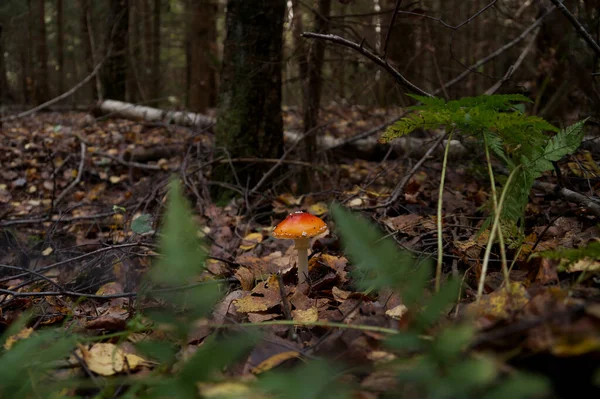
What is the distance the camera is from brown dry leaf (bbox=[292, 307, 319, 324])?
5.56ft

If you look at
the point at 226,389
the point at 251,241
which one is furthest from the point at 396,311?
the point at 251,241

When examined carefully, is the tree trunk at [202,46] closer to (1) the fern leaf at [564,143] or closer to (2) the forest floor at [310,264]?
(2) the forest floor at [310,264]

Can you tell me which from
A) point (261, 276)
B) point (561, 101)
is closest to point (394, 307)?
point (261, 276)

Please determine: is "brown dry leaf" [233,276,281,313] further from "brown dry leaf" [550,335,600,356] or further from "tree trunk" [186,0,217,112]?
"tree trunk" [186,0,217,112]

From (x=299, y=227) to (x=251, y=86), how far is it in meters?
2.30

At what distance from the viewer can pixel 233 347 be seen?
734mm

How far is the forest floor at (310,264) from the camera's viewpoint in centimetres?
100

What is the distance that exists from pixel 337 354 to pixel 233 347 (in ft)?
2.08

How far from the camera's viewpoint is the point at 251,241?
3180 mm

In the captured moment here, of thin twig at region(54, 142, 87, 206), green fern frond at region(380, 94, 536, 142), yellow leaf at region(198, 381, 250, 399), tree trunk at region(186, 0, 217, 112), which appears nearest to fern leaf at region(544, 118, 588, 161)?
green fern frond at region(380, 94, 536, 142)

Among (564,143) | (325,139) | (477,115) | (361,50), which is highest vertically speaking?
(361,50)

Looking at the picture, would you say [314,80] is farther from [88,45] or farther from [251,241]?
[88,45]

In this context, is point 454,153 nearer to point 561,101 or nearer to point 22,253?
point 561,101

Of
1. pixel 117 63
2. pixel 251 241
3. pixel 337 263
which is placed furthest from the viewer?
pixel 117 63
